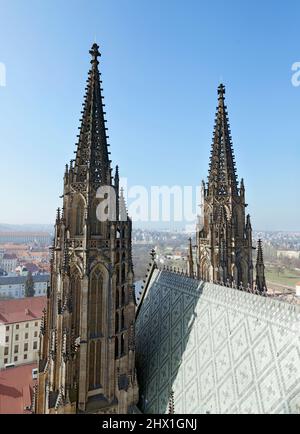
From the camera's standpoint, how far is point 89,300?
565 inches

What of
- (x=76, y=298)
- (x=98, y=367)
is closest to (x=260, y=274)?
(x=98, y=367)

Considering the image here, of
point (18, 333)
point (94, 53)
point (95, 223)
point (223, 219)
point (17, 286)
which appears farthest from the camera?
point (17, 286)

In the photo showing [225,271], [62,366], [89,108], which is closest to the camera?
[62,366]

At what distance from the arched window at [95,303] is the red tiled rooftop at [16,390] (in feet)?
50.3

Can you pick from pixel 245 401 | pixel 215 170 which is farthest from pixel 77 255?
pixel 215 170

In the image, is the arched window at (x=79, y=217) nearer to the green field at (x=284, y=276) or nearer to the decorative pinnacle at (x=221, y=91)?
the decorative pinnacle at (x=221, y=91)

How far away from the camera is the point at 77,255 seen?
14391 mm

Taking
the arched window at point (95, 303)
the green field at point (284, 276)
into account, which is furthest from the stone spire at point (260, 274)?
the green field at point (284, 276)

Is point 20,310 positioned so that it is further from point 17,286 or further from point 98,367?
point 98,367

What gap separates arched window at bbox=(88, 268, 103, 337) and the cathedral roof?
12.5 feet

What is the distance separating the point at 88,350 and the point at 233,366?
6.25 meters

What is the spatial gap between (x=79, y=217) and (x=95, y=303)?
4.07 meters

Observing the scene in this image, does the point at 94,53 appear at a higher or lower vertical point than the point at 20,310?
higher
